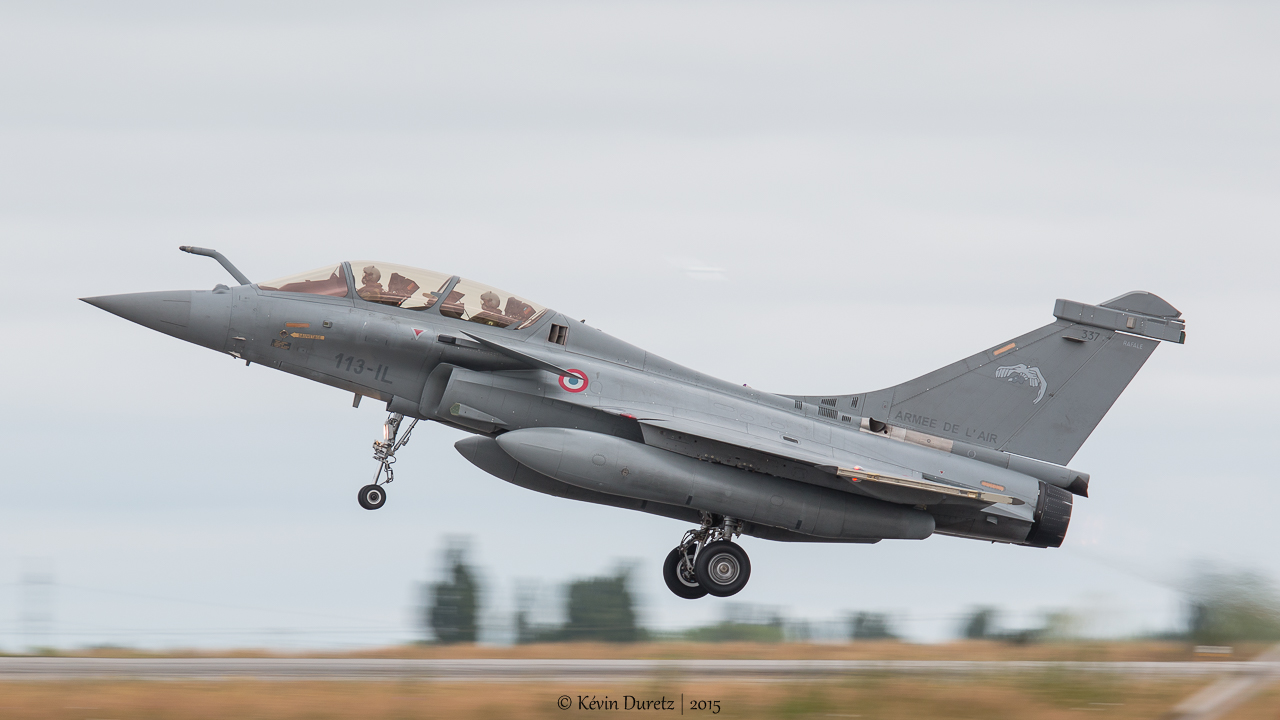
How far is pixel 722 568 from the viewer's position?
17.1m

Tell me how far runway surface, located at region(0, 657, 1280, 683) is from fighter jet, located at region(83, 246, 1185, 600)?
69.4 inches

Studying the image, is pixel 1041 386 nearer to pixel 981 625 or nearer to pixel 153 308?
pixel 981 625

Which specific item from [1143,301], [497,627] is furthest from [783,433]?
[1143,301]

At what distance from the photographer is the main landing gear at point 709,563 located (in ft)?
56.0

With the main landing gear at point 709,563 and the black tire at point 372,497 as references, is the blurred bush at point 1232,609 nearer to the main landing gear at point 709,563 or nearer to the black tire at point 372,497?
the main landing gear at point 709,563

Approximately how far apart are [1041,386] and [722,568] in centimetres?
571

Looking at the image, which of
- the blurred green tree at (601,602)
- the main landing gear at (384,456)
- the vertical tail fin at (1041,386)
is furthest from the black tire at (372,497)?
the blurred green tree at (601,602)

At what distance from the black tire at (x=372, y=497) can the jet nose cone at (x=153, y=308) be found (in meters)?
3.11

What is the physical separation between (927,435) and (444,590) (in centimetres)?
1541

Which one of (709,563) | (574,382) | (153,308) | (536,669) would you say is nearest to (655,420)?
(574,382)

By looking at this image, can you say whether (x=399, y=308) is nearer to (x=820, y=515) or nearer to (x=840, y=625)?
(x=820, y=515)

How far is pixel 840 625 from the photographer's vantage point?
18328mm

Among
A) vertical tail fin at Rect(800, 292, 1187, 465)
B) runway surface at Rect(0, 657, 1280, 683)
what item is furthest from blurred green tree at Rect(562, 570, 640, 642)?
vertical tail fin at Rect(800, 292, 1187, 465)

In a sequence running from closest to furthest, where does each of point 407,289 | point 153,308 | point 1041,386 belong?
point 153,308 < point 407,289 < point 1041,386
